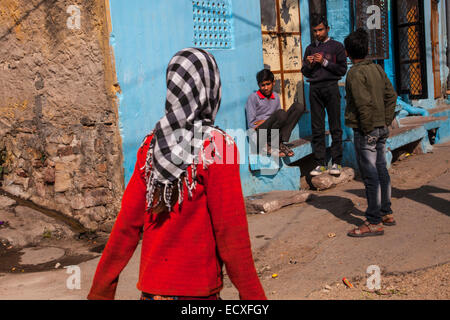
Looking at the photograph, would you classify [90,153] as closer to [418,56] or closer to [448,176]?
[448,176]

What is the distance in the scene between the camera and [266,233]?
5316 mm

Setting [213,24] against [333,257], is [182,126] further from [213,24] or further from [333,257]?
[213,24]

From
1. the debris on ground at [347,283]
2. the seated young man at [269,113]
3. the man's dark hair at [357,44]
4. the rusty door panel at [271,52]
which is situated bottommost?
the debris on ground at [347,283]

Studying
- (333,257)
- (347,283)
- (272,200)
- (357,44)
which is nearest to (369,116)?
(357,44)

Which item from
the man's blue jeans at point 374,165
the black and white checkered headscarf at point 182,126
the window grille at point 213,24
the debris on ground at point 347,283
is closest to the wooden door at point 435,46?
the window grille at point 213,24

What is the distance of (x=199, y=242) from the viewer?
2043 millimetres

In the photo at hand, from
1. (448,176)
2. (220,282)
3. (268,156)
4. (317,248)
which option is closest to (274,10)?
(268,156)

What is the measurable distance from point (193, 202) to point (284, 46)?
235 inches

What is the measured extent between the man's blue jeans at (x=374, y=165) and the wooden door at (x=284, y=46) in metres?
2.82

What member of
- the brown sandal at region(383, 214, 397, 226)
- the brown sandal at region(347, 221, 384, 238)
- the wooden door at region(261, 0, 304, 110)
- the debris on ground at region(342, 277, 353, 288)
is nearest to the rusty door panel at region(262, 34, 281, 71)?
the wooden door at region(261, 0, 304, 110)

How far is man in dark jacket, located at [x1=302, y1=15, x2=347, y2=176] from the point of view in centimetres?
678

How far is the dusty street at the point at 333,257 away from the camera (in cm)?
389

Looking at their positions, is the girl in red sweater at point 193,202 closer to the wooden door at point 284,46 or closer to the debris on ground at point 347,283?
the debris on ground at point 347,283

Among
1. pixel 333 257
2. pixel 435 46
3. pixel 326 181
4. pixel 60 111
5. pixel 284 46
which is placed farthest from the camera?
pixel 435 46
